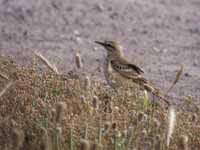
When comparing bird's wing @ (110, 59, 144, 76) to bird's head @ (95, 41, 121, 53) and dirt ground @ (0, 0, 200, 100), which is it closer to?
bird's head @ (95, 41, 121, 53)

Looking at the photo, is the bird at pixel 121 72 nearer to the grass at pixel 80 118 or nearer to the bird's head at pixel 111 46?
the bird's head at pixel 111 46

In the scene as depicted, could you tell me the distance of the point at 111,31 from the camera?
13898 millimetres

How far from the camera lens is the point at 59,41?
1321cm

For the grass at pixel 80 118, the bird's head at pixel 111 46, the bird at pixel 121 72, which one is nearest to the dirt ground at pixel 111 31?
the bird's head at pixel 111 46

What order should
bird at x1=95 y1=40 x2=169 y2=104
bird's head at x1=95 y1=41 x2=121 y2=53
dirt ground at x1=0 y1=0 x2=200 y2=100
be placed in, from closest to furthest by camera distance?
bird at x1=95 y1=40 x2=169 y2=104, bird's head at x1=95 y1=41 x2=121 y2=53, dirt ground at x1=0 y1=0 x2=200 y2=100

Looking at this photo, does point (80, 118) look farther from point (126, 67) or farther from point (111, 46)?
point (111, 46)

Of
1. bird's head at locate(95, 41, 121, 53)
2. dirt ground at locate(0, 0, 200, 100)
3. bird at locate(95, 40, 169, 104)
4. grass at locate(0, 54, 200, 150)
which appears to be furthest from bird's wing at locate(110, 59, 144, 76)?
dirt ground at locate(0, 0, 200, 100)

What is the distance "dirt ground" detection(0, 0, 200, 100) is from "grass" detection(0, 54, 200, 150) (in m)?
2.34

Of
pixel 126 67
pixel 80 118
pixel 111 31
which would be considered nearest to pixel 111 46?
pixel 126 67

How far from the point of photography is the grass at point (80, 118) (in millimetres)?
6395

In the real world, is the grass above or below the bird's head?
below

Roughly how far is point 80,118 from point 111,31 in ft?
23.2

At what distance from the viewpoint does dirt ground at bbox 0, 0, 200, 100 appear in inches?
463

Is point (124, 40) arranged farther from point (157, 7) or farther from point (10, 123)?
point (10, 123)
